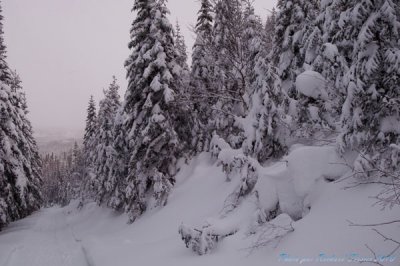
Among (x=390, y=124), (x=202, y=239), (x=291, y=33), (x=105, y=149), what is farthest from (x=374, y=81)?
(x=105, y=149)

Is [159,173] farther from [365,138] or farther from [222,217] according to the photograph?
[365,138]

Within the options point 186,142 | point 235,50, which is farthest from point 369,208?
point 186,142

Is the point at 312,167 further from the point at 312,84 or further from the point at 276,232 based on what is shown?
the point at 312,84

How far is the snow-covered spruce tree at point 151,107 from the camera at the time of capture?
18.5 m

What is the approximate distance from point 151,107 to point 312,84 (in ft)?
39.0

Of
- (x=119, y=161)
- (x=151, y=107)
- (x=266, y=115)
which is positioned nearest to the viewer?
(x=266, y=115)

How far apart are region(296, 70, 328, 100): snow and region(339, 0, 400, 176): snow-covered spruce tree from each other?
162cm

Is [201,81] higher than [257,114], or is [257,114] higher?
[201,81]

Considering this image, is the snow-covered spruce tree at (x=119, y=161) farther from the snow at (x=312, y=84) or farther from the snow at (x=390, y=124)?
the snow at (x=390, y=124)

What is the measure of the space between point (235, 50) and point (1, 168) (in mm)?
16446

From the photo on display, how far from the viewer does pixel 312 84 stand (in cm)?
861

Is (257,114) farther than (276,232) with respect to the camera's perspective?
Yes

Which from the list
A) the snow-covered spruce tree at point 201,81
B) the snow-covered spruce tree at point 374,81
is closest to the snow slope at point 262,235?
the snow-covered spruce tree at point 374,81

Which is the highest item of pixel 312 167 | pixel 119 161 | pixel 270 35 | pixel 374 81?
pixel 270 35
